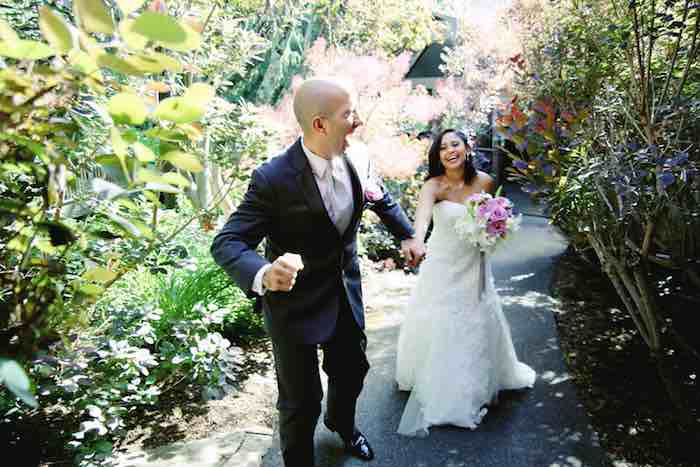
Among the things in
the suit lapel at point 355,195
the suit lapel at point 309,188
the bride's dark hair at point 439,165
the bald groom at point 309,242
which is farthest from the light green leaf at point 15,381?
the bride's dark hair at point 439,165

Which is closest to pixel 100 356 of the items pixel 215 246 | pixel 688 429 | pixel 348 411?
pixel 215 246

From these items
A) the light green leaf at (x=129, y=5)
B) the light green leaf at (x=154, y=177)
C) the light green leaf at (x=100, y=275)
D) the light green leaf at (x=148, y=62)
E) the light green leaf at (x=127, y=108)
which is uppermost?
the light green leaf at (x=129, y=5)

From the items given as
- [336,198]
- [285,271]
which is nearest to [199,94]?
[285,271]

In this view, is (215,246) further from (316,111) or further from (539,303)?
(539,303)

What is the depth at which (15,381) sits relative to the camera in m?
0.57

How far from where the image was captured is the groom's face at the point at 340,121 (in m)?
2.34

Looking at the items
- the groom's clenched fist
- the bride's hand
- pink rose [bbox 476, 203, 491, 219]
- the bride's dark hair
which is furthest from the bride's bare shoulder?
the groom's clenched fist

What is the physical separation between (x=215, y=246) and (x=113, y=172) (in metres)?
1.30

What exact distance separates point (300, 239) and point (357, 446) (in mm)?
1429

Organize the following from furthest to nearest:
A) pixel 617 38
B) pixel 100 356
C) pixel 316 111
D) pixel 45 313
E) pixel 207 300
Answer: pixel 207 300 < pixel 617 38 < pixel 100 356 < pixel 316 111 < pixel 45 313

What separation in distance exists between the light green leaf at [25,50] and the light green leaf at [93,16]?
62 mm

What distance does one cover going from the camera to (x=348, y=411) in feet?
9.58

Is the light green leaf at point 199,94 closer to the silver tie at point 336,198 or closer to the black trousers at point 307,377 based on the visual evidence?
the silver tie at point 336,198

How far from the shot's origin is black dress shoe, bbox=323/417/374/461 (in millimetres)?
3033
